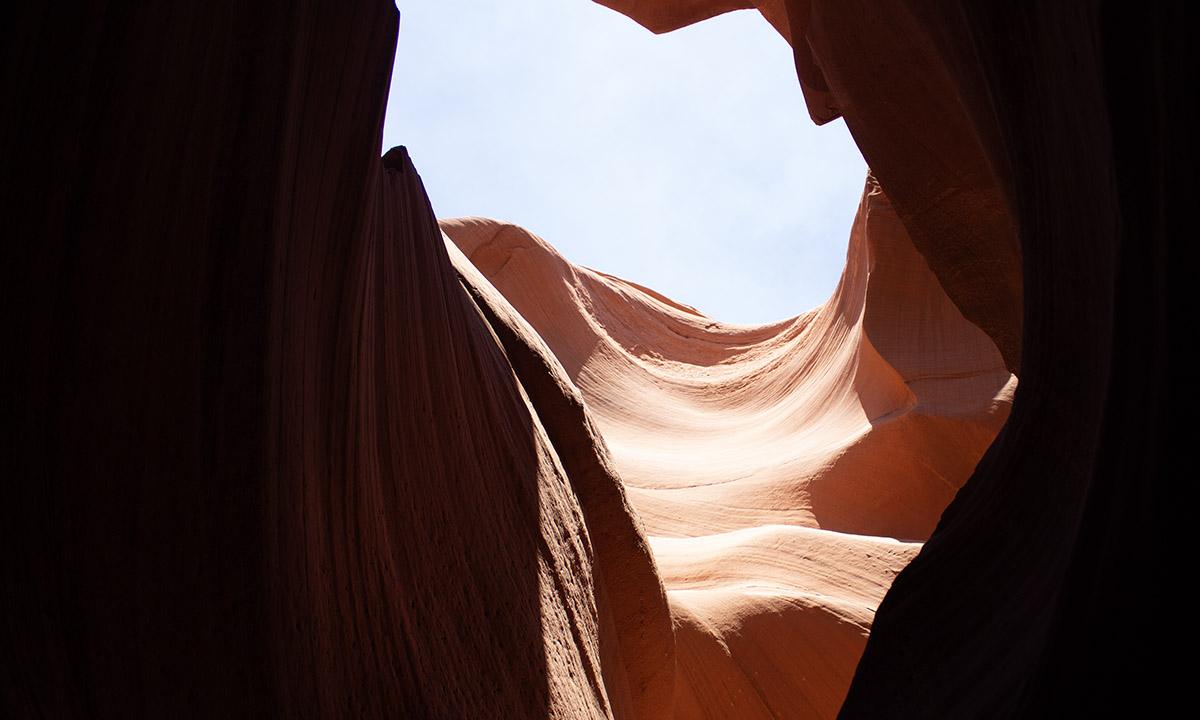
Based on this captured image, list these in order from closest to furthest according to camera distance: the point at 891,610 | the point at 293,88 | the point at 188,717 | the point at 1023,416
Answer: the point at 188,717
the point at 293,88
the point at 1023,416
the point at 891,610

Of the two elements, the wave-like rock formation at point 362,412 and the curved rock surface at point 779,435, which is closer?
the wave-like rock formation at point 362,412

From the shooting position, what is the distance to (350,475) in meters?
2.14

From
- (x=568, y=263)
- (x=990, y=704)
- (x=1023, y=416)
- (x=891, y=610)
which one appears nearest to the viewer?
(x=990, y=704)

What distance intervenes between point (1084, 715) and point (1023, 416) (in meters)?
0.88

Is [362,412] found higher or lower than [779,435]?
higher

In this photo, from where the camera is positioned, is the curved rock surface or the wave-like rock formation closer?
the wave-like rock formation

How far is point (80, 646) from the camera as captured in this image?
144cm

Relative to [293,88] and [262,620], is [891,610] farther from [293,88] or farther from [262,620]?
[293,88]

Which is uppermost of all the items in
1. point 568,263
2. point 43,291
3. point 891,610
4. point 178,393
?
point 568,263

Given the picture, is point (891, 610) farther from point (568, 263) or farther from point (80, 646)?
point (568, 263)

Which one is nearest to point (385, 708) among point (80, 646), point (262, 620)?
point (262, 620)

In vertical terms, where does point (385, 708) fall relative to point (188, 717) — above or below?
below

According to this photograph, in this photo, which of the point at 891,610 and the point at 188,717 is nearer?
the point at 188,717

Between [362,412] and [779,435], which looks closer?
[362,412]
